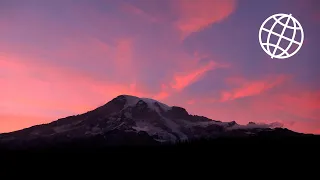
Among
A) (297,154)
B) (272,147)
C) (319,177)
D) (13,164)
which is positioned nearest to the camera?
(319,177)

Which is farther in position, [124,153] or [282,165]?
[124,153]

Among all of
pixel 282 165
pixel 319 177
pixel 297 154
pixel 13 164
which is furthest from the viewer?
pixel 13 164

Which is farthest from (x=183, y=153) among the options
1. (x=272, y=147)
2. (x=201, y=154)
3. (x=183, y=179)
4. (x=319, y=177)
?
(x=319, y=177)

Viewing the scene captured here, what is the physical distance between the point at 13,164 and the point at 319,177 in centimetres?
11507

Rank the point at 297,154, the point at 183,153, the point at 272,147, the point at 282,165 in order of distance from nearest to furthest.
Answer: the point at 282,165 → the point at 297,154 → the point at 272,147 → the point at 183,153

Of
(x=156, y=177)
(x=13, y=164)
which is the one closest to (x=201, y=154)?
(x=156, y=177)

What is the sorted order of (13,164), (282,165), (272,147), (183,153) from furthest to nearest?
(13,164)
(183,153)
(272,147)
(282,165)

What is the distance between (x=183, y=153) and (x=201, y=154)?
9946 millimetres

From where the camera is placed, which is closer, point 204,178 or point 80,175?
point 204,178

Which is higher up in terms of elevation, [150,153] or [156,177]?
[150,153]

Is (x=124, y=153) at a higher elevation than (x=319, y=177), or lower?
higher

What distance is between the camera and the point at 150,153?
165m

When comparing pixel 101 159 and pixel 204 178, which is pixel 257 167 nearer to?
pixel 204 178

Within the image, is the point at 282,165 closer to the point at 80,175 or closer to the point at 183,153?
the point at 183,153
